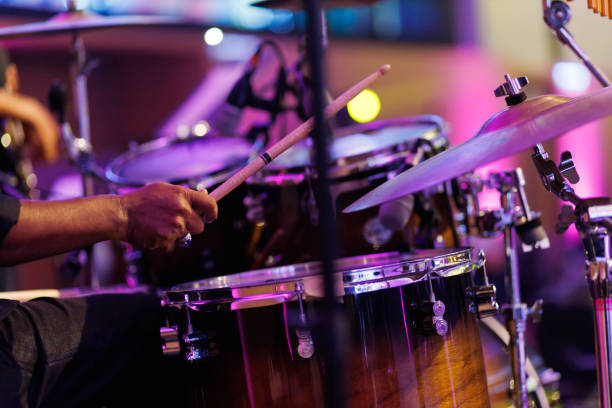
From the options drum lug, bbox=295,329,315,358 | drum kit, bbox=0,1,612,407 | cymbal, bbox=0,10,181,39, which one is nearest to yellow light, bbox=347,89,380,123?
cymbal, bbox=0,10,181,39

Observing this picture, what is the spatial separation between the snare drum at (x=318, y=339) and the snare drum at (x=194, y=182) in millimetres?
691

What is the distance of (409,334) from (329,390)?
52 centimetres

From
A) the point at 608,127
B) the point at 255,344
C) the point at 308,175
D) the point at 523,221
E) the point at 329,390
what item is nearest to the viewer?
the point at 329,390

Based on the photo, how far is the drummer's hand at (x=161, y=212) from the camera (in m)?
1.14

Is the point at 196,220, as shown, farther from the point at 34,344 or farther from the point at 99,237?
the point at 34,344

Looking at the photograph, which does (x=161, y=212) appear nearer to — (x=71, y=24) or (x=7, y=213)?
(x=7, y=213)

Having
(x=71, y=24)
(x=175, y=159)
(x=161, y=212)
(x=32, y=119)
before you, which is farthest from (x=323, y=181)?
(x=32, y=119)

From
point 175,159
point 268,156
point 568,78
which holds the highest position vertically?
point 568,78

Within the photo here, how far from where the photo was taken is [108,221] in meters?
1.14

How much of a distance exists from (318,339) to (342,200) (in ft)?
2.00

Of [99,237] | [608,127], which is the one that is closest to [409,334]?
[99,237]

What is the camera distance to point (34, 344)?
3.66 ft

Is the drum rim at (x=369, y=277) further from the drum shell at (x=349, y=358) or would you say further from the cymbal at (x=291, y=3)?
the cymbal at (x=291, y=3)

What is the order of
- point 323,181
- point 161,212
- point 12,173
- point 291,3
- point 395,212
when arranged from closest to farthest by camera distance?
point 323,181, point 161,212, point 395,212, point 291,3, point 12,173
